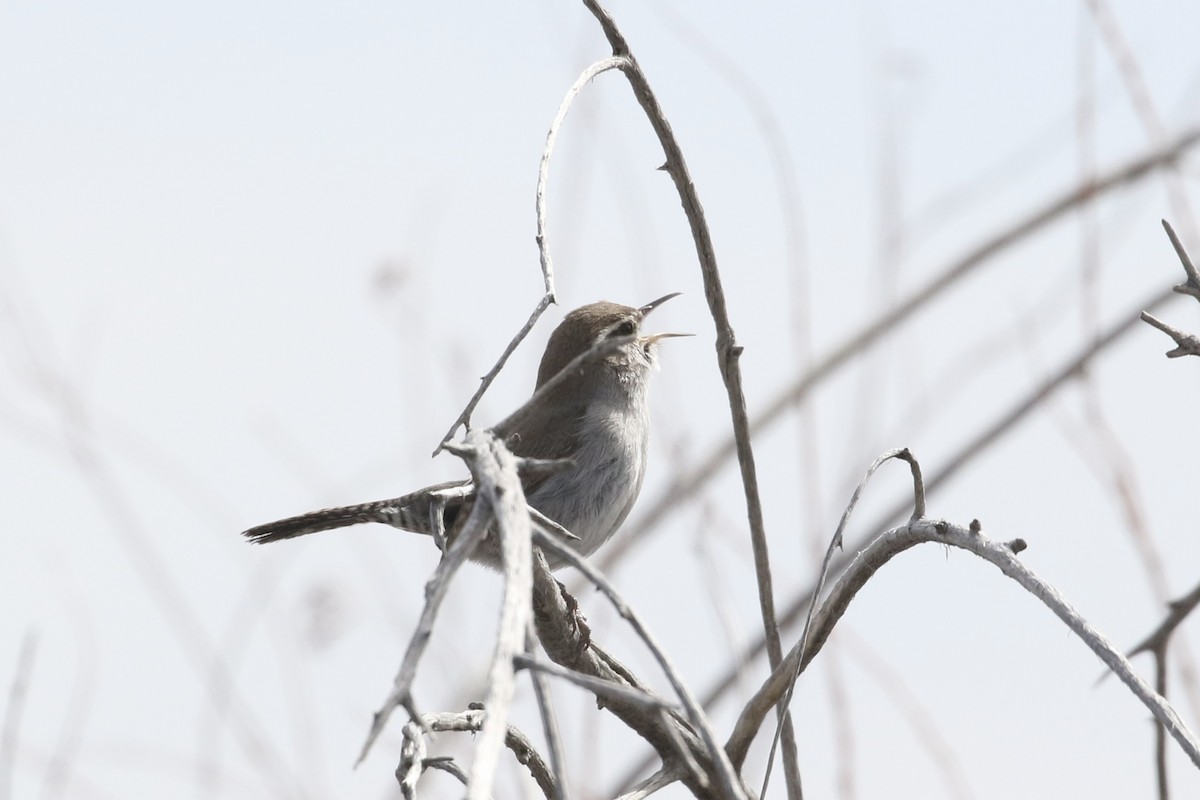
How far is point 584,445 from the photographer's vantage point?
5.11m

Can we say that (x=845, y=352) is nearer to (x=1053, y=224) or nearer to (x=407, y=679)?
(x=1053, y=224)

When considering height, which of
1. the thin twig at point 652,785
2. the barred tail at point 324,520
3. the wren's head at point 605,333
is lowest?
the thin twig at point 652,785

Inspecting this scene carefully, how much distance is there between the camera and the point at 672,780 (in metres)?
2.30

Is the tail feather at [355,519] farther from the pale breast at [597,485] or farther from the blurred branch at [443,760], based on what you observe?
the blurred branch at [443,760]

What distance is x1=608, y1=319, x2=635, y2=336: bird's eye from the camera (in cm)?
561

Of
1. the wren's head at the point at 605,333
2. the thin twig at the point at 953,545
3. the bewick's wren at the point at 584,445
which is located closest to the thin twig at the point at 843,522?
A: the thin twig at the point at 953,545

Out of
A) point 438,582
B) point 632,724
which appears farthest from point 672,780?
point 438,582

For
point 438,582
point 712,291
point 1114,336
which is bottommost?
point 438,582

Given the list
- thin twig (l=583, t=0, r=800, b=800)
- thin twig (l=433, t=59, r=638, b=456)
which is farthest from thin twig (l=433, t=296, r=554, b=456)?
thin twig (l=583, t=0, r=800, b=800)

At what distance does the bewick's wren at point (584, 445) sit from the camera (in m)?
4.62

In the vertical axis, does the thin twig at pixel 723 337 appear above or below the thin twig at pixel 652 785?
above

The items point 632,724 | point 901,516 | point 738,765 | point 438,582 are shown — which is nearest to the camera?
point 438,582

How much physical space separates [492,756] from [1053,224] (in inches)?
148

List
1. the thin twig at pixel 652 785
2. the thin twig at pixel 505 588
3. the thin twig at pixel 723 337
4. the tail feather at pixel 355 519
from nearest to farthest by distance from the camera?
the thin twig at pixel 505 588 < the thin twig at pixel 652 785 < the thin twig at pixel 723 337 < the tail feather at pixel 355 519
